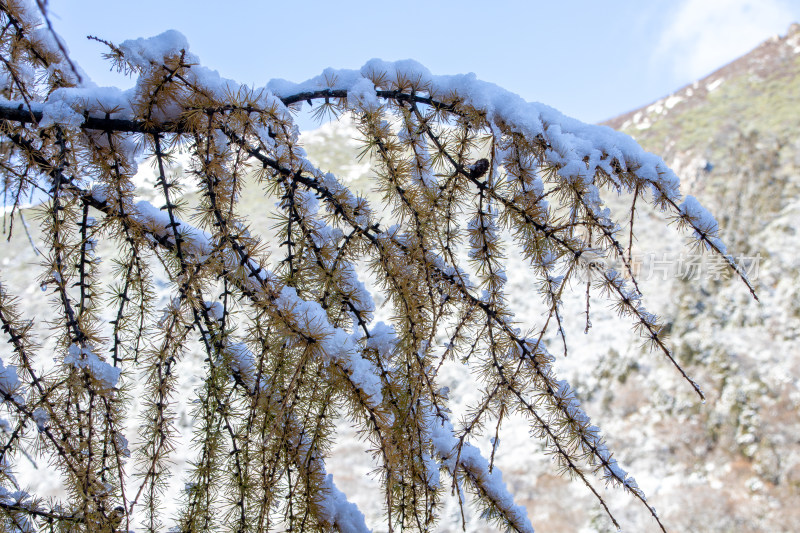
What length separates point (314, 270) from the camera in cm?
94

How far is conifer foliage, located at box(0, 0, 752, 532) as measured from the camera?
0.90 meters

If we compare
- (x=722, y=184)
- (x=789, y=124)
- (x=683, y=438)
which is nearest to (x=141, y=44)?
(x=683, y=438)

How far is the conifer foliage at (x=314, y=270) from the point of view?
2.96 ft

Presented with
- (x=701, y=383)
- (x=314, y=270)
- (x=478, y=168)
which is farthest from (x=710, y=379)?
(x=314, y=270)

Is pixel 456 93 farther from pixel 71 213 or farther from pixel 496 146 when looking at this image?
pixel 71 213

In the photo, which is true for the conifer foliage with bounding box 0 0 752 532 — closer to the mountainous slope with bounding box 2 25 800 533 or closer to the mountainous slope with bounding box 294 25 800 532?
the mountainous slope with bounding box 294 25 800 532

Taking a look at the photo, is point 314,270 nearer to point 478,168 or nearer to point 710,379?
point 478,168

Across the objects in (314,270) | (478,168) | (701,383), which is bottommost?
Result: (314,270)

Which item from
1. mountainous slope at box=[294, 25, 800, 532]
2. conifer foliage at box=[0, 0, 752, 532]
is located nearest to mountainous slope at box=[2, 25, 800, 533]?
mountainous slope at box=[294, 25, 800, 532]

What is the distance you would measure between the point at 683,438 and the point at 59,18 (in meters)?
6.35

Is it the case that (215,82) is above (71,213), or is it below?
above

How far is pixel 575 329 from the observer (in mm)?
7027

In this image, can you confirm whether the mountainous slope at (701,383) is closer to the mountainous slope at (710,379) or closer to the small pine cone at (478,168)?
the mountainous slope at (710,379)

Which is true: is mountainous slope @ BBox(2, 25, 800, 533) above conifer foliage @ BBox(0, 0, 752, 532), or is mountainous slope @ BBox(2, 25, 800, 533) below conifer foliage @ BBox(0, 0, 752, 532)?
above
